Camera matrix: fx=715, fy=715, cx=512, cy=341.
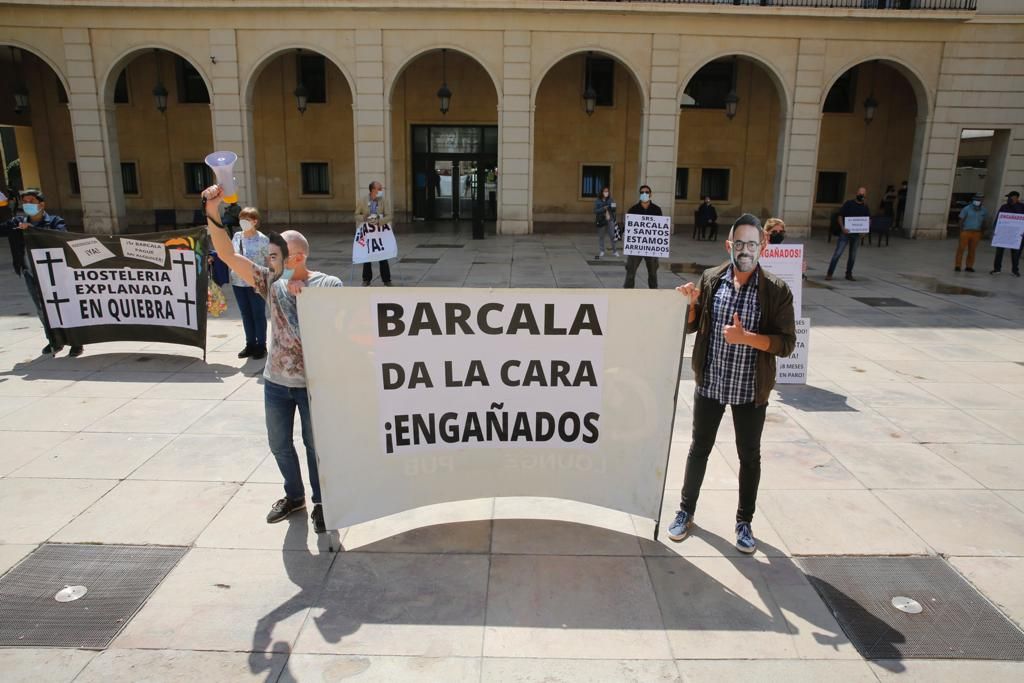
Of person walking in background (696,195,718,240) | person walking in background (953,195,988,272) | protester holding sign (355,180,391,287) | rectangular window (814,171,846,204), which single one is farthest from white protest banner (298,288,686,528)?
rectangular window (814,171,846,204)

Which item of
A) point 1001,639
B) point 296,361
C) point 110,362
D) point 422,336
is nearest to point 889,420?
point 1001,639

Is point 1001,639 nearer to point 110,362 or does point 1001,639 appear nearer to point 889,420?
point 889,420

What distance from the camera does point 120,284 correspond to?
8766mm

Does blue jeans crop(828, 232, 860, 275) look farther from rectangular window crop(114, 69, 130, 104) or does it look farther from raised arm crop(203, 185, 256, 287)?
rectangular window crop(114, 69, 130, 104)

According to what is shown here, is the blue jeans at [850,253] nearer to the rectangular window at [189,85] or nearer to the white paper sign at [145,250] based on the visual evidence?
the white paper sign at [145,250]

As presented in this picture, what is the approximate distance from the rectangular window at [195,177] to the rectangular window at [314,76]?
15.6 ft

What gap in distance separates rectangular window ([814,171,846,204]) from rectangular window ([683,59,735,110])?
474 cm

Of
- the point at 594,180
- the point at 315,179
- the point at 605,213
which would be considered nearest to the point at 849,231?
the point at 605,213

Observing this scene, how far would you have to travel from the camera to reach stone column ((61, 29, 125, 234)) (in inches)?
845

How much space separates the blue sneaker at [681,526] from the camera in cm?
466

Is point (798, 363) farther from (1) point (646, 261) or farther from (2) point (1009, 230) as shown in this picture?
(2) point (1009, 230)

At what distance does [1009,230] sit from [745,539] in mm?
15622

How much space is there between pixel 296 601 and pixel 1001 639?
3771 mm

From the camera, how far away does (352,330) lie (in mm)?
4203
